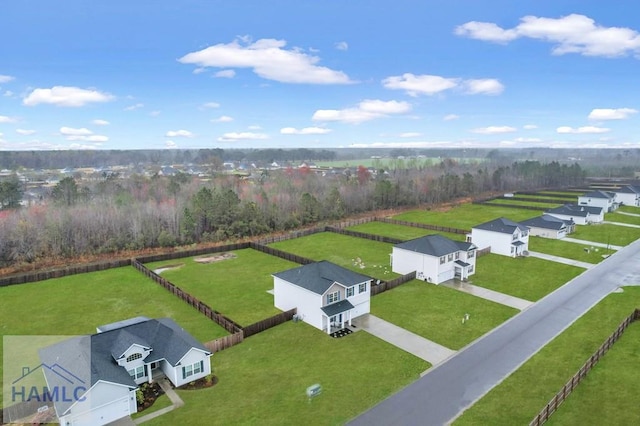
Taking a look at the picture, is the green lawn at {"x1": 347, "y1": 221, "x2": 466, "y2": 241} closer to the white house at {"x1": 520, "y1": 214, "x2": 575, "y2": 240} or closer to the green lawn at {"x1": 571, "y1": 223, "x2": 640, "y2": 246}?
the white house at {"x1": 520, "y1": 214, "x2": 575, "y2": 240}

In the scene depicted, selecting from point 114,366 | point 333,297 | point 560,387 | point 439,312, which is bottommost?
point 560,387

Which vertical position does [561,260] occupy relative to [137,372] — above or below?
above

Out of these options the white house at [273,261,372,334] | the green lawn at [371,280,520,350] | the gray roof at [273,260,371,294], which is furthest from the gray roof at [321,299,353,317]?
the green lawn at [371,280,520,350]

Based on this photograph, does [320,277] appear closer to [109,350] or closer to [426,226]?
[109,350]

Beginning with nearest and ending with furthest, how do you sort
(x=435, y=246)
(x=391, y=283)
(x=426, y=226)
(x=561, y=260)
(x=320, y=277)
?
1. (x=320, y=277)
2. (x=391, y=283)
3. (x=435, y=246)
4. (x=561, y=260)
5. (x=426, y=226)

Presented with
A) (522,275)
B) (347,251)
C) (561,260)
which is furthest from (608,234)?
(347,251)

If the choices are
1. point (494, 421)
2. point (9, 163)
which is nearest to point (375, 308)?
point (494, 421)


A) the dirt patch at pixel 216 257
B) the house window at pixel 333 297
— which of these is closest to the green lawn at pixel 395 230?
the dirt patch at pixel 216 257
